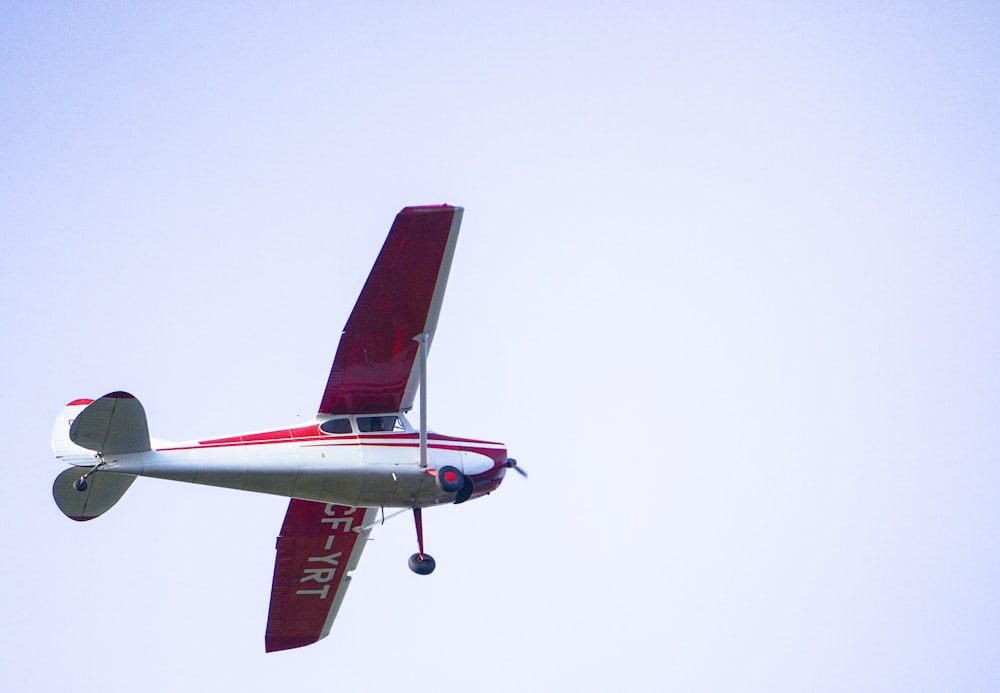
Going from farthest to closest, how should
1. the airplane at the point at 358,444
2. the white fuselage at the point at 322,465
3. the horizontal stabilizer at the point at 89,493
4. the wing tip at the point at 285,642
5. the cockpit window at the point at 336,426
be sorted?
the wing tip at the point at 285,642 < the cockpit window at the point at 336,426 < the horizontal stabilizer at the point at 89,493 < the white fuselage at the point at 322,465 < the airplane at the point at 358,444

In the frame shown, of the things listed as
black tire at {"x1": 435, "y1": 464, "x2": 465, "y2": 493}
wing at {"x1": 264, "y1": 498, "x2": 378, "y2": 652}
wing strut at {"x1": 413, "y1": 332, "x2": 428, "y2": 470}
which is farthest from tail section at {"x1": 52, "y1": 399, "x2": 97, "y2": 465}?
black tire at {"x1": 435, "y1": 464, "x2": 465, "y2": 493}

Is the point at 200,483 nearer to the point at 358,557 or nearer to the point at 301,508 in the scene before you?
the point at 301,508

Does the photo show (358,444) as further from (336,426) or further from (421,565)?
(421,565)

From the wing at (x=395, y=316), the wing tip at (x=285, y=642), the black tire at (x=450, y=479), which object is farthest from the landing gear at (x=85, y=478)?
the wing tip at (x=285, y=642)

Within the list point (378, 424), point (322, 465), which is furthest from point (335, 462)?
point (378, 424)

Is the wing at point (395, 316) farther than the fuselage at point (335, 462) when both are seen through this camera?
No

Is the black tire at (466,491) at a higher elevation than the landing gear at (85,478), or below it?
below

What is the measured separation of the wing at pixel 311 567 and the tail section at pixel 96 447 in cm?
339

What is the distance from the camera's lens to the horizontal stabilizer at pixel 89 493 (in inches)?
756

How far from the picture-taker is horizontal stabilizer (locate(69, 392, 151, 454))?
60.0 ft

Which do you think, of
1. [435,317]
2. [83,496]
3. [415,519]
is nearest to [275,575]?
[415,519]

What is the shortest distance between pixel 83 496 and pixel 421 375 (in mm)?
4972

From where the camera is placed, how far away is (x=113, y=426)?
1859 centimetres

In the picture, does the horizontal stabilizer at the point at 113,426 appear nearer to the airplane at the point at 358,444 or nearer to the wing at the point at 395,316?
the airplane at the point at 358,444
